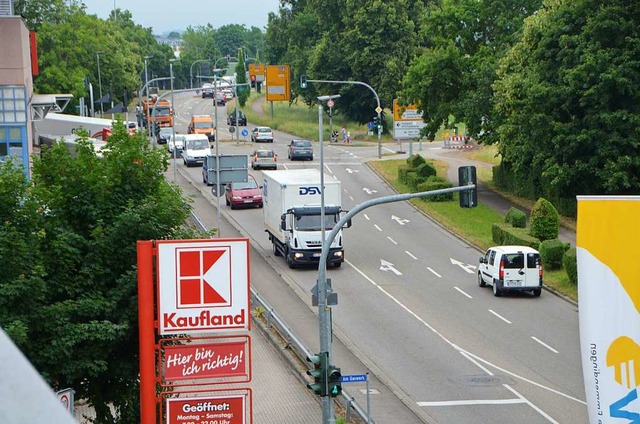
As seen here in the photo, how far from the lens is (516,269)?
37781 millimetres

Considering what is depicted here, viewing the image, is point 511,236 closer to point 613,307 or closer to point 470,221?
point 470,221

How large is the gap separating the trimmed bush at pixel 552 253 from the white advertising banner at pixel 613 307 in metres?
27.2

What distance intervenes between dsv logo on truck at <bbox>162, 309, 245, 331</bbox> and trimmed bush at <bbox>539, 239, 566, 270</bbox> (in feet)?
89.2

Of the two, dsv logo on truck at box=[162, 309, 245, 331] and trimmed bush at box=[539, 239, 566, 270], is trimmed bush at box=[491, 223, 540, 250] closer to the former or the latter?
trimmed bush at box=[539, 239, 566, 270]

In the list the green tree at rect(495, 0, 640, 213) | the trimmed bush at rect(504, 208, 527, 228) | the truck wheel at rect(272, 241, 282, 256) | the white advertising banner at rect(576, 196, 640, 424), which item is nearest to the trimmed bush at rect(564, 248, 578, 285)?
the green tree at rect(495, 0, 640, 213)

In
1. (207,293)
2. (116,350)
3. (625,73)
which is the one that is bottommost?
(116,350)

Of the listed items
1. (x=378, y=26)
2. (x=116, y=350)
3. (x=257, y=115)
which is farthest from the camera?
(x=257, y=115)

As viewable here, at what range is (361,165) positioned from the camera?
74.1 meters

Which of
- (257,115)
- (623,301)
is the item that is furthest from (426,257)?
(257,115)

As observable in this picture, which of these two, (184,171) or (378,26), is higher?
(378,26)

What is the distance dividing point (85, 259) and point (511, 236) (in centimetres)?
2850

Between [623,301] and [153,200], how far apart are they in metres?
8.63

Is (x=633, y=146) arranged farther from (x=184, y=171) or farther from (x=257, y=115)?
(x=257, y=115)

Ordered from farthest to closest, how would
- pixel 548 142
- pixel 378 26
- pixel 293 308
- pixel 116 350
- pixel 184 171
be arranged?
1. pixel 378 26
2. pixel 184 171
3. pixel 548 142
4. pixel 293 308
5. pixel 116 350
